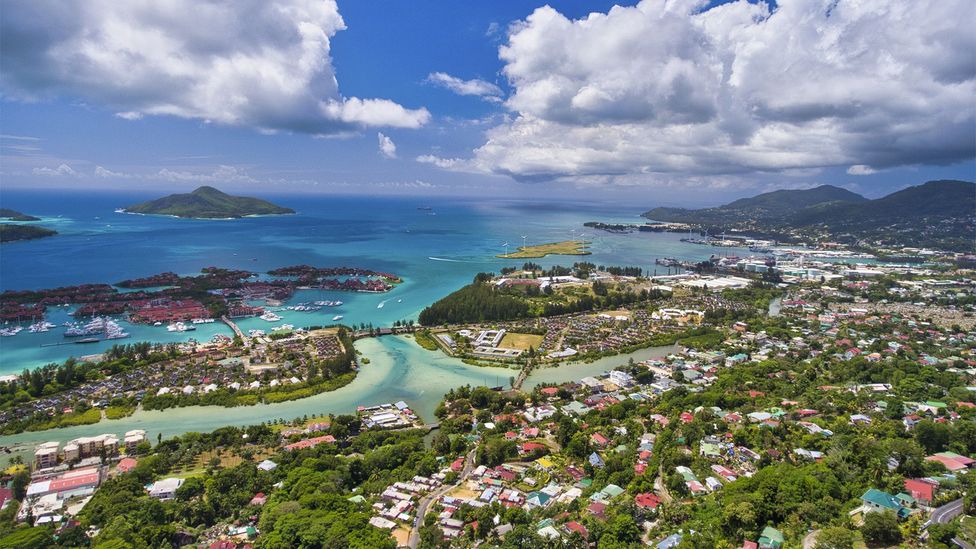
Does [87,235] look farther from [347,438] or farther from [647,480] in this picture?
[647,480]

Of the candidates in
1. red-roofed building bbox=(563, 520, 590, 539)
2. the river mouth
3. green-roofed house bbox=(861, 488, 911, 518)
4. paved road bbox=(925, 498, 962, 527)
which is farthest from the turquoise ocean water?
paved road bbox=(925, 498, 962, 527)

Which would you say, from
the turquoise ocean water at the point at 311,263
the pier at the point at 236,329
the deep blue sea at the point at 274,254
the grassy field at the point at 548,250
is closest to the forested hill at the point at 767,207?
the deep blue sea at the point at 274,254

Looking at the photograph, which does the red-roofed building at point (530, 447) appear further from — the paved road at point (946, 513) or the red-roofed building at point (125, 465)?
the red-roofed building at point (125, 465)

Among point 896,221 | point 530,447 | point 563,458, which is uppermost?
point 896,221

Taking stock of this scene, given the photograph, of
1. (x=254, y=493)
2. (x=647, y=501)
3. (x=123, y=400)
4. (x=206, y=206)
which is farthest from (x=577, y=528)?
(x=206, y=206)

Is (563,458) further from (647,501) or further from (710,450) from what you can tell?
(710,450)

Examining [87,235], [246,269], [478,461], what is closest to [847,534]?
[478,461]
